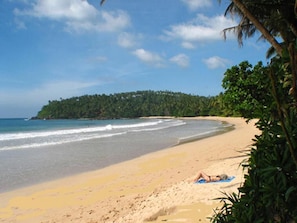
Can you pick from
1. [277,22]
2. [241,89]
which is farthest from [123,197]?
[277,22]

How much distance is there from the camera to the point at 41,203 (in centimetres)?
782

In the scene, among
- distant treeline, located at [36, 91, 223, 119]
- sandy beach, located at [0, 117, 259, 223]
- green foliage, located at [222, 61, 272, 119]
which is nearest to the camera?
sandy beach, located at [0, 117, 259, 223]

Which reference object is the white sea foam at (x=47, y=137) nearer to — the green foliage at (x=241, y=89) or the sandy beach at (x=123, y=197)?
the sandy beach at (x=123, y=197)

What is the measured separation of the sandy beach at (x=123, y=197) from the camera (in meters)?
5.60

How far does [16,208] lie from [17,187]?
2.08 meters

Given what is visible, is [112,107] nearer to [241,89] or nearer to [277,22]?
[241,89]

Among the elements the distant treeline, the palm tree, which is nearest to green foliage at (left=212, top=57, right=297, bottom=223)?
the palm tree

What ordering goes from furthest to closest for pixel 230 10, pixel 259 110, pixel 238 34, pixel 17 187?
pixel 238 34
pixel 230 10
pixel 17 187
pixel 259 110

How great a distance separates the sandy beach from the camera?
18.4 feet

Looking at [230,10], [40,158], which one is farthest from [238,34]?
[40,158]

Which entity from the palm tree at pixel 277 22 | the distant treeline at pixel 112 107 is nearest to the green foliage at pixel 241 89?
the palm tree at pixel 277 22

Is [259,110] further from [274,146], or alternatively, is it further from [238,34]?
[238,34]

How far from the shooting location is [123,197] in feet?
25.4

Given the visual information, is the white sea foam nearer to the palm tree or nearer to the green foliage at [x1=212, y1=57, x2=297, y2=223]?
the palm tree
